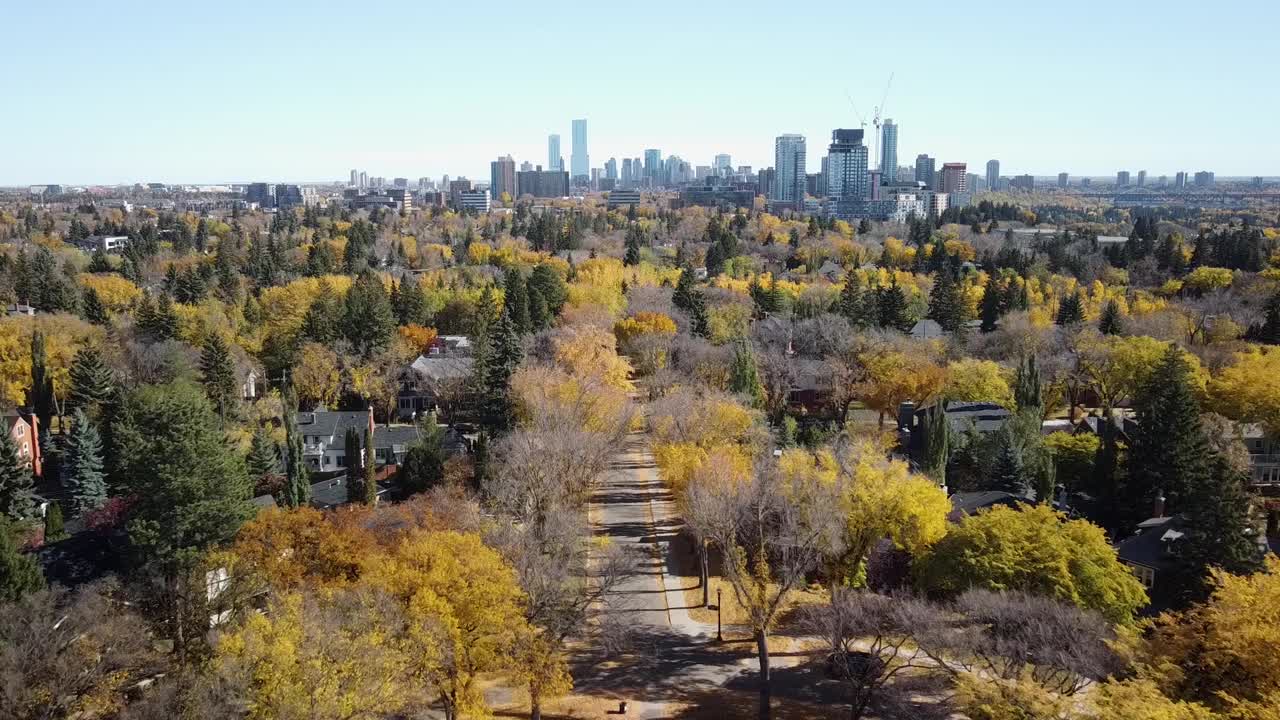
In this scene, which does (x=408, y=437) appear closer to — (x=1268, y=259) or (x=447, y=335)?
(x=447, y=335)

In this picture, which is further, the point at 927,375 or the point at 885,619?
the point at 927,375

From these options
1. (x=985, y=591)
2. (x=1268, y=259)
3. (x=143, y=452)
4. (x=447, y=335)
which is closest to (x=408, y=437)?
(x=143, y=452)

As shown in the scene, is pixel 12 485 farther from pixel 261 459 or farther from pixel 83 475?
pixel 261 459

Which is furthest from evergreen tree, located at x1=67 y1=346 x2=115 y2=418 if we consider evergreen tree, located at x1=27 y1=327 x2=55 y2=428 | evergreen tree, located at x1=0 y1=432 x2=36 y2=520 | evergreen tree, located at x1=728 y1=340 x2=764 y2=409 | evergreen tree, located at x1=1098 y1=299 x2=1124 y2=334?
evergreen tree, located at x1=1098 y1=299 x2=1124 y2=334

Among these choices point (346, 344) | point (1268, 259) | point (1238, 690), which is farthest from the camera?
point (1268, 259)

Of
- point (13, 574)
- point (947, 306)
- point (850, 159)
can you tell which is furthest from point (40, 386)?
point (850, 159)

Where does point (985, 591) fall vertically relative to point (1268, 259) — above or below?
below
